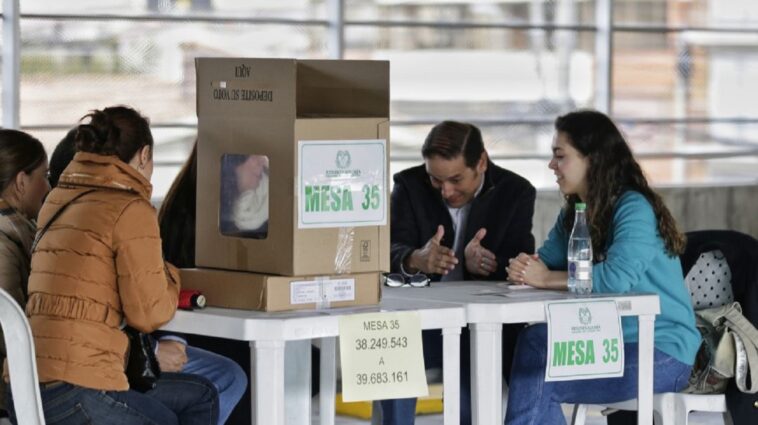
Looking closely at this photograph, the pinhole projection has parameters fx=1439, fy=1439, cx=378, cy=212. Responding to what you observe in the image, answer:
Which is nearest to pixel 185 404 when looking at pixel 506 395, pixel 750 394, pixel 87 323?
pixel 87 323

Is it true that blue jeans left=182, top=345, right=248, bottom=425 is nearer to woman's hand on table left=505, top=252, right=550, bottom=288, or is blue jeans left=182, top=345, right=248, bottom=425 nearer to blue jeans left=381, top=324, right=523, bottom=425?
blue jeans left=381, top=324, right=523, bottom=425

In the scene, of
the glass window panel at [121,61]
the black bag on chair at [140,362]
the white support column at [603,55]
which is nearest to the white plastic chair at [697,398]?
the black bag on chair at [140,362]

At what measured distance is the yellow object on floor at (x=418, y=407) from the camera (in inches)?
237

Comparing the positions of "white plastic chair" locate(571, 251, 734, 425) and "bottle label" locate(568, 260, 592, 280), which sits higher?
"bottle label" locate(568, 260, 592, 280)

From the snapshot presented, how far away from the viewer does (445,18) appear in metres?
7.20

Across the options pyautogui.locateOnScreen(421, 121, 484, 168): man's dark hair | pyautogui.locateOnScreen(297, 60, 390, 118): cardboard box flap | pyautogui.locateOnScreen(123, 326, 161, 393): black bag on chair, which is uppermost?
pyautogui.locateOnScreen(297, 60, 390, 118): cardboard box flap

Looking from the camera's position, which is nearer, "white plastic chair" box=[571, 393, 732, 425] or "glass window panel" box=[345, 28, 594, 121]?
"white plastic chair" box=[571, 393, 732, 425]

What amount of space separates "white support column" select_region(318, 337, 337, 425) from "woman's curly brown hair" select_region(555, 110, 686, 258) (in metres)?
0.78

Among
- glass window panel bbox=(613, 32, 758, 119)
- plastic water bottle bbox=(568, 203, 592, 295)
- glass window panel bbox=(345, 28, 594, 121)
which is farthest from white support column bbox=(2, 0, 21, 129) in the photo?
glass window panel bbox=(613, 32, 758, 119)

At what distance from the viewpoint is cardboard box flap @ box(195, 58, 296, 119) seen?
10.2 ft

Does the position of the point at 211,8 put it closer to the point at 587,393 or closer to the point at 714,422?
the point at 714,422

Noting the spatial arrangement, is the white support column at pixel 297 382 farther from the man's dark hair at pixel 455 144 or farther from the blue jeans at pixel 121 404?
the man's dark hair at pixel 455 144

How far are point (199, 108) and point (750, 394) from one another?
1.67 meters

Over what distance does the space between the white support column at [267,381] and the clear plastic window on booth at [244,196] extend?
279 millimetres
